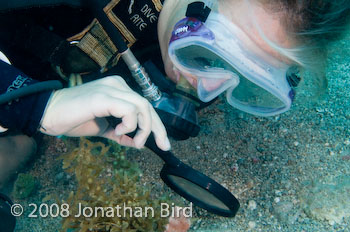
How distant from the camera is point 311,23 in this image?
5.23ft

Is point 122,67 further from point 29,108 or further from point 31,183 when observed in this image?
point 31,183

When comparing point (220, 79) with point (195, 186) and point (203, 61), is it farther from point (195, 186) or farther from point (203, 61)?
point (195, 186)

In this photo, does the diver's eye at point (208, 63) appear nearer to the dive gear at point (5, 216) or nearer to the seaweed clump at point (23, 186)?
the dive gear at point (5, 216)

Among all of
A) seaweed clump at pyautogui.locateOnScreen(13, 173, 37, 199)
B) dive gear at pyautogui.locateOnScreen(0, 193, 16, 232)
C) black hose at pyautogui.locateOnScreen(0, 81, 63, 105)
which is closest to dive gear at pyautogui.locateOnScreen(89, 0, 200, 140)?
→ black hose at pyautogui.locateOnScreen(0, 81, 63, 105)

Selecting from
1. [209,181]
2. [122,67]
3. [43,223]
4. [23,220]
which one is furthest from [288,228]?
[23,220]

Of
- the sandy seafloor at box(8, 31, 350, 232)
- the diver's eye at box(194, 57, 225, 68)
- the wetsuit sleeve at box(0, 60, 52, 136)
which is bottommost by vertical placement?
the sandy seafloor at box(8, 31, 350, 232)

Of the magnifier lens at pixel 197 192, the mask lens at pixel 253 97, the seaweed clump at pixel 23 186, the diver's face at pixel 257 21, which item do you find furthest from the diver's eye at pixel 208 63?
the seaweed clump at pixel 23 186

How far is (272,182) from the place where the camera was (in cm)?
245

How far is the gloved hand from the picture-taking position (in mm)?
1703

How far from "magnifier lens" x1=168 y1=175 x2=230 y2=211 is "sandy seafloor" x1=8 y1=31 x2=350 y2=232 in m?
0.23

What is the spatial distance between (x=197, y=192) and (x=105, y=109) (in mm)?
1026

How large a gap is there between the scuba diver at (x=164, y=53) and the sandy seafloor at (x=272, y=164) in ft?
1.27

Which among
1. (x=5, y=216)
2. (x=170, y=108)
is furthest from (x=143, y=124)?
(x=5, y=216)

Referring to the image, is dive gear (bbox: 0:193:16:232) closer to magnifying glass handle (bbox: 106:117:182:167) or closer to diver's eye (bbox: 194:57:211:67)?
magnifying glass handle (bbox: 106:117:182:167)
